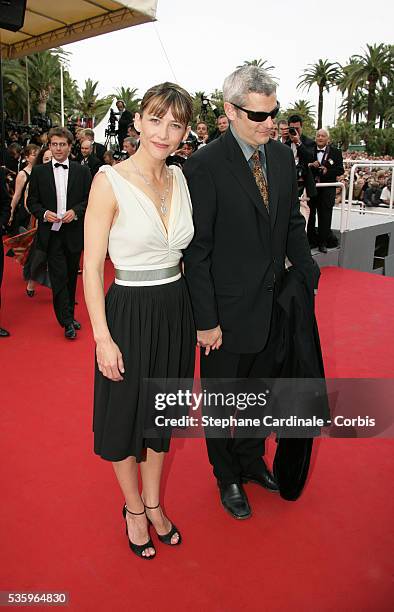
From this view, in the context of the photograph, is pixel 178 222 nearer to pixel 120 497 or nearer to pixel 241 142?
pixel 241 142

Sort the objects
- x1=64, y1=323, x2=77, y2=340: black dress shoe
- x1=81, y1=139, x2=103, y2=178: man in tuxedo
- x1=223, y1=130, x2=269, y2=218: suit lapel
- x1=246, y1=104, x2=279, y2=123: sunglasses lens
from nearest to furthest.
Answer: x1=246, y1=104, x2=279, y2=123: sunglasses lens, x1=223, y1=130, x2=269, y2=218: suit lapel, x1=64, y1=323, x2=77, y2=340: black dress shoe, x1=81, y1=139, x2=103, y2=178: man in tuxedo

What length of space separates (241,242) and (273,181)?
0.29 meters

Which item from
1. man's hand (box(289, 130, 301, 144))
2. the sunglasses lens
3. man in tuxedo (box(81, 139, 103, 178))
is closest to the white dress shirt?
man in tuxedo (box(81, 139, 103, 178))

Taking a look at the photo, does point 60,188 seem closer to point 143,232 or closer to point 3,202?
point 3,202

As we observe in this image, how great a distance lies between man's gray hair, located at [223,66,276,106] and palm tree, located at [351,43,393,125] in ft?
122

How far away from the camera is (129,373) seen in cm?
202

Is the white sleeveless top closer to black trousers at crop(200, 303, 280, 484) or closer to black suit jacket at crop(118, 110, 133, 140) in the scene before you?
black trousers at crop(200, 303, 280, 484)

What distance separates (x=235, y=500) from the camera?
2.46m

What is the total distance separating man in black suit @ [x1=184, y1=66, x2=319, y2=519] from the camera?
7.06 ft

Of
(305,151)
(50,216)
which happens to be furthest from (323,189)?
(50,216)

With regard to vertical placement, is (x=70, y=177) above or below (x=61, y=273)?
above

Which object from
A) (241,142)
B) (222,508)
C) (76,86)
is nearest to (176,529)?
(222,508)

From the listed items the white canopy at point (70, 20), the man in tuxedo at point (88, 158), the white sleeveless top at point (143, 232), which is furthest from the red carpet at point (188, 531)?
the white canopy at point (70, 20)

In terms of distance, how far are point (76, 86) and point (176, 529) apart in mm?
48764
